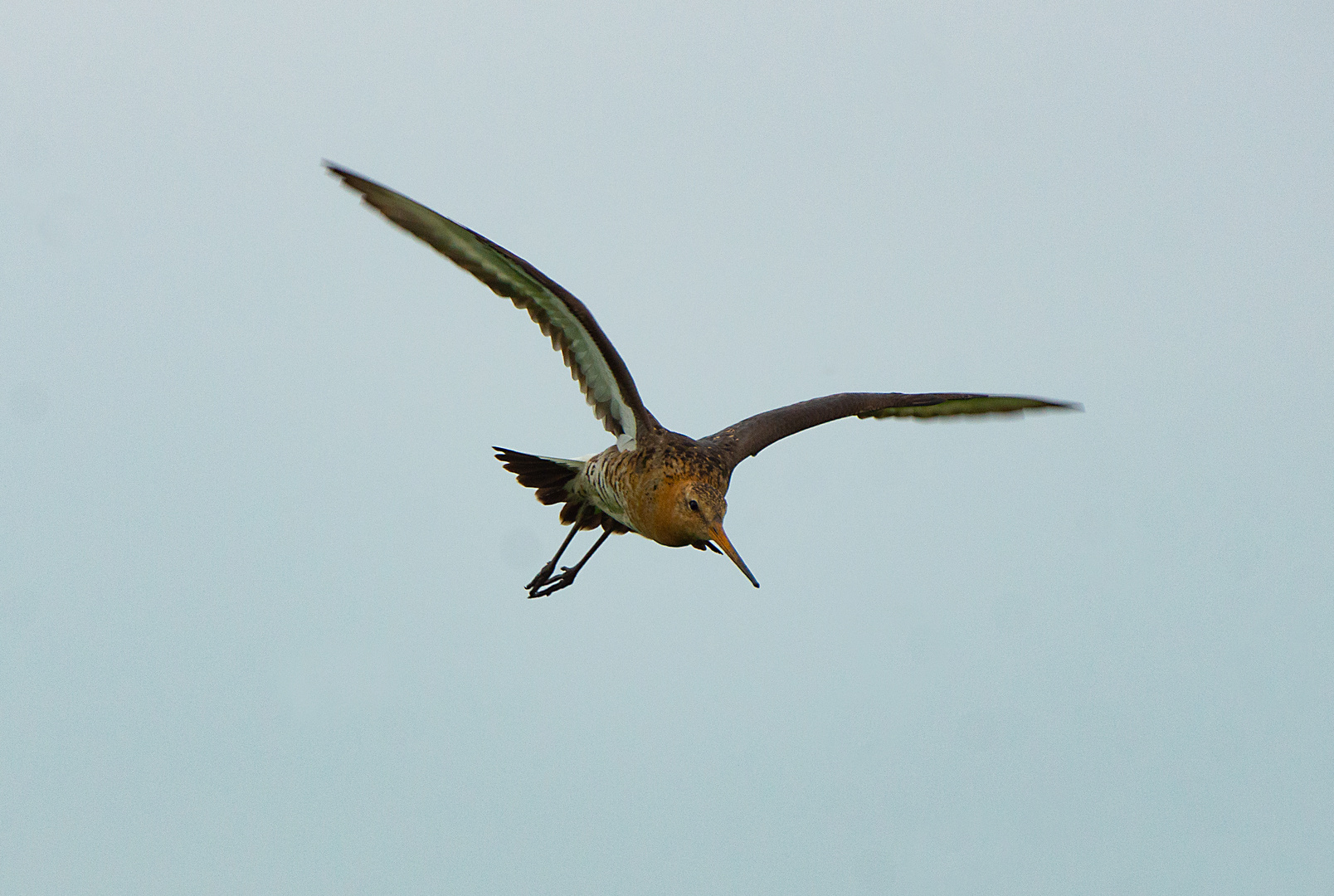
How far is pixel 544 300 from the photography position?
27.3 feet

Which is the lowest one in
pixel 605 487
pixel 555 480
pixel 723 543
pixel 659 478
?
pixel 723 543

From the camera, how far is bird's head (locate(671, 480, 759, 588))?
831 centimetres

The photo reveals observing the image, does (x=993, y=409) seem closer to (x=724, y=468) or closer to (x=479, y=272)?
(x=724, y=468)

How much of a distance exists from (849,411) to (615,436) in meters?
2.03

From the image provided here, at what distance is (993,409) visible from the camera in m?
11.2

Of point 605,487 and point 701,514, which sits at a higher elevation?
point 605,487

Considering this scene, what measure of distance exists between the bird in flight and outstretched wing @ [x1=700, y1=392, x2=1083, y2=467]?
1 cm

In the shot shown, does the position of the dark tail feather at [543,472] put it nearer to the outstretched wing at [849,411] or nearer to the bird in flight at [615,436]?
the bird in flight at [615,436]

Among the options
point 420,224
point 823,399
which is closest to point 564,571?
point 823,399

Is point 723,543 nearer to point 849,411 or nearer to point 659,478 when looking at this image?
point 659,478

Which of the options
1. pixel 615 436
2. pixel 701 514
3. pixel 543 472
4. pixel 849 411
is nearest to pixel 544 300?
pixel 615 436

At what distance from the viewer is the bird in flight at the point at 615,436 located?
25.7ft

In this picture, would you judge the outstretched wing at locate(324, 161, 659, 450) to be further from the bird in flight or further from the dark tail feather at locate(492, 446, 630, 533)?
the dark tail feather at locate(492, 446, 630, 533)

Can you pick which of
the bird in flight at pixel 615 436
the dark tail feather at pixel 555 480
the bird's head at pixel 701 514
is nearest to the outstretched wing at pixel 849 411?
the bird in flight at pixel 615 436
